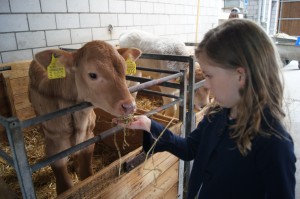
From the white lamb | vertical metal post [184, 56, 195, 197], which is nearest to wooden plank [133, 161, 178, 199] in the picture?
vertical metal post [184, 56, 195, 197]

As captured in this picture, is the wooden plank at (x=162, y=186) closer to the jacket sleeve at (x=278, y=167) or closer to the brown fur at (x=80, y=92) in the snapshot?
the brown fur at (x=80, y=92)

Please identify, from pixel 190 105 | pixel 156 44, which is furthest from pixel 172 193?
pixel 156 44

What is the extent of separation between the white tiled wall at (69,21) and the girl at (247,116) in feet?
8.64

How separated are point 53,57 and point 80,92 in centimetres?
28

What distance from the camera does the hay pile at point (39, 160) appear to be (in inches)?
87.0

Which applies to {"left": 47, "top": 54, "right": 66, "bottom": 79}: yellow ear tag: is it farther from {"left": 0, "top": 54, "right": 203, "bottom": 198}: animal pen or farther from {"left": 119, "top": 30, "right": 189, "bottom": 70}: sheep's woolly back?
{"left": 119, "top": 30, "right": 189, "bottom": 70}: sheep's woolly back

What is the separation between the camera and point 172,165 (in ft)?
6.51

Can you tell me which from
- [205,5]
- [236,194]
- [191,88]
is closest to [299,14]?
[205,5]

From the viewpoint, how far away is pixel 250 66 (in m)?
1.08

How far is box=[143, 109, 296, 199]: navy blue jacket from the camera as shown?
1.01 metres

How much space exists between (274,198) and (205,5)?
6.58 meters

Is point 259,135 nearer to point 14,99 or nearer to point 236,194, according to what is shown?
point 236,194

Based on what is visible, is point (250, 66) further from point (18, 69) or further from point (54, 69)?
point (18, 69)

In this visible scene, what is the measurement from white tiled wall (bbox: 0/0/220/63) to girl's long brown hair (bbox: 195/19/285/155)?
2719 millimetres
